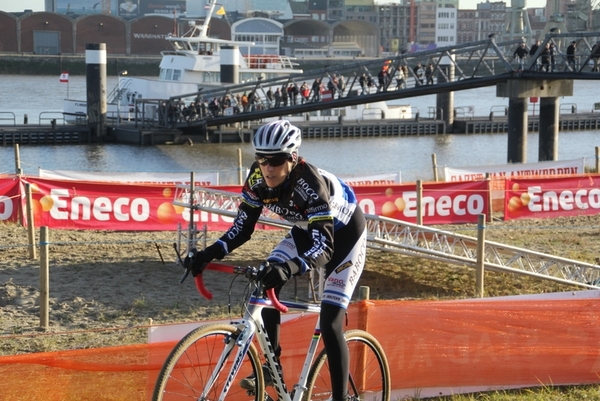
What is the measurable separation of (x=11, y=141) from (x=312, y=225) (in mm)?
45481

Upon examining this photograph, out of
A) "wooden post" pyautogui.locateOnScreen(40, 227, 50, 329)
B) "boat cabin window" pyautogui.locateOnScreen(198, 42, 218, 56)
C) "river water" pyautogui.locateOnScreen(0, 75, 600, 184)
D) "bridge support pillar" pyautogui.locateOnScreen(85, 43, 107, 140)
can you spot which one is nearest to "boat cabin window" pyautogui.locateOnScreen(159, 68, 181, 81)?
"boat cabin window" pyautogui.locateOnScreen(198, 42, 218, 56)

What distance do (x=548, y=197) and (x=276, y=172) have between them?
53.1 ft

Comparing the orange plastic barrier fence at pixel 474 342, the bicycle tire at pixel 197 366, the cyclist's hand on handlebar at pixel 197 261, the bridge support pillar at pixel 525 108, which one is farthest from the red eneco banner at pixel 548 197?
the bridge support pillar at pixel 525 108

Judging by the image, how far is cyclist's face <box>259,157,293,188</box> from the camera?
5367mm

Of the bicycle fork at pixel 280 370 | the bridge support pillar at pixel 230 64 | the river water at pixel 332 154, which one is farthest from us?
the bridge support pillar at pixel 230 64

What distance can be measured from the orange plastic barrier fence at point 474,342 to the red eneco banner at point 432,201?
33.3 ft

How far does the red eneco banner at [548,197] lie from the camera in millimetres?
20469

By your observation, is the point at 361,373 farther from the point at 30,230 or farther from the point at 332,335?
the point at 30,230

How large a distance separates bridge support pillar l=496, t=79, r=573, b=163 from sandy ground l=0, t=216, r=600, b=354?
19.9 m

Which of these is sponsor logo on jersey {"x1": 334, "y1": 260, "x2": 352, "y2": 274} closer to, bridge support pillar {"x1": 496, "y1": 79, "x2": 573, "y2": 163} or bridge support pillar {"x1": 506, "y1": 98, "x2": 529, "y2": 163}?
bridge support pillar {"x1": 496, "y1": 79, "x2": 573, "y2": 163}

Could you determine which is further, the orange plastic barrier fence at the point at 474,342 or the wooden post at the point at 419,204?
the wooden post at the point at 419,204

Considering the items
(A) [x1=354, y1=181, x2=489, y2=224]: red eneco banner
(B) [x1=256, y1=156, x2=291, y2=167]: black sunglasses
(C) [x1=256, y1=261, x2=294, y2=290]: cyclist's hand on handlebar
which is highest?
(B) [x1=256, y1=156, x2=291, y2=167]: black sunglasses

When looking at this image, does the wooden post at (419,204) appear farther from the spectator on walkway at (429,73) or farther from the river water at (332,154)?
the spectator on walkway at (429,73)

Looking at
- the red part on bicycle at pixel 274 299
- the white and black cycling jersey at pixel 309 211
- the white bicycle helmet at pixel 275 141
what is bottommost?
the red part on bicycle at pixel 274 299
